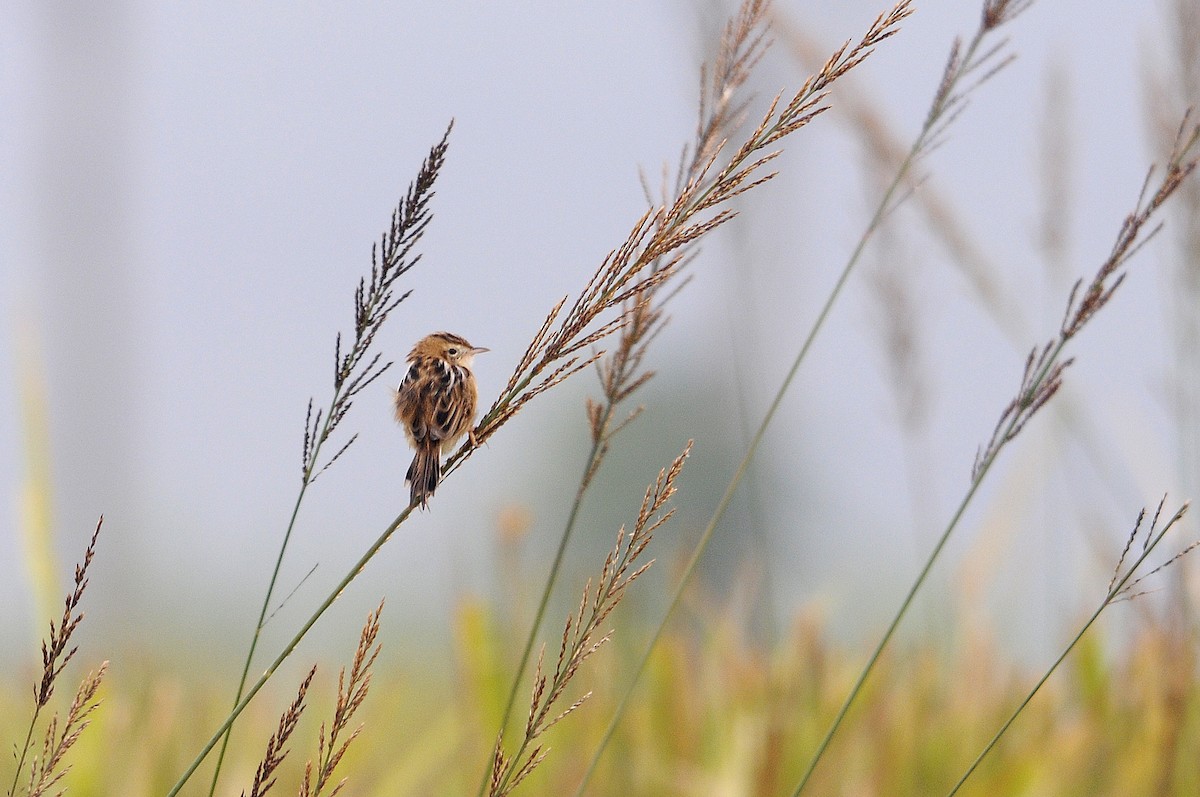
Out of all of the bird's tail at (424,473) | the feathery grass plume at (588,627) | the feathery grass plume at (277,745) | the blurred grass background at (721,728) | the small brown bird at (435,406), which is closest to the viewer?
the feathery grass plume at (277,745)

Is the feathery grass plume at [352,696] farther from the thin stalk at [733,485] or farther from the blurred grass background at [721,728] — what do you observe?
the blurred grass background at [721,728]

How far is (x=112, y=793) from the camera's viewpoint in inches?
117

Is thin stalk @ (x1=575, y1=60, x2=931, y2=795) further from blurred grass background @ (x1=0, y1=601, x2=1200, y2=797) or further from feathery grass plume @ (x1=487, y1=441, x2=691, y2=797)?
blurred grass background @ (x1=0, y1=601, x2=1200, y2=797)

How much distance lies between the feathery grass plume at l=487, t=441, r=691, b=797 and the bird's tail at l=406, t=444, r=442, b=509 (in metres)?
0.28

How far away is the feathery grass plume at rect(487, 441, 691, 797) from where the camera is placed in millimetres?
1368

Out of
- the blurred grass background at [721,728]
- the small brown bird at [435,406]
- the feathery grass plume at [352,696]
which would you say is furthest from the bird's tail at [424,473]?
the blurred grass background at [721,728]

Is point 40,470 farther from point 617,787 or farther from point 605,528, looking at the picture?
point 605,528

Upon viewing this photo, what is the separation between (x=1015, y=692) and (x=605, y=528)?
18.0 m

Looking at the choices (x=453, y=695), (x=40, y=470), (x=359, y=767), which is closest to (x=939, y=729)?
(x=453, y=695)

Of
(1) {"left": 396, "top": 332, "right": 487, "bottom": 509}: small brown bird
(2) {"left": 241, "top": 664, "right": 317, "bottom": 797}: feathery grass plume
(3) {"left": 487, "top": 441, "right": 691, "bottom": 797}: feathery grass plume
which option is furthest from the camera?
(1) {"left": 396, "top": 332, "right": 487, "bottom": 509}: small brown bird

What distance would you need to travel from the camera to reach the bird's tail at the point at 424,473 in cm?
167

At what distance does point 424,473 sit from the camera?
72.1 inches

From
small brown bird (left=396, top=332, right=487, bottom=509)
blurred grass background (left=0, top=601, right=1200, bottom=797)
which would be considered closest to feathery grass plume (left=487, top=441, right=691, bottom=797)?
small brown bird (left=396, top=332, right=487, bottom=509)

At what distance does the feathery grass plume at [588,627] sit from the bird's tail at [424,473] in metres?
0.28
